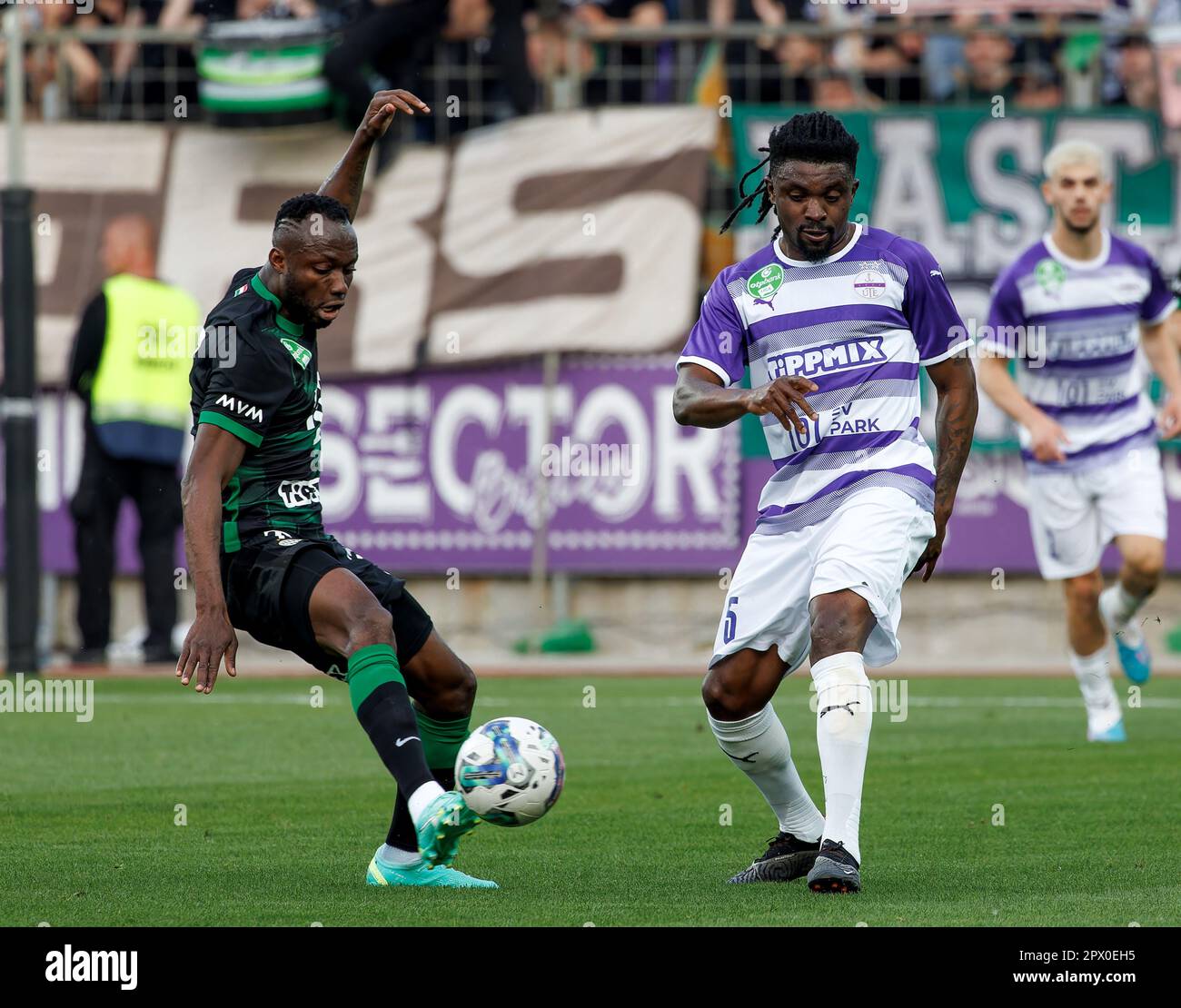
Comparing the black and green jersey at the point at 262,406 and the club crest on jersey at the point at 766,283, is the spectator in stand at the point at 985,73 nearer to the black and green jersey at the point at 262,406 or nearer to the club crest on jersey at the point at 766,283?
the club crest on jersey at the point at 766,283

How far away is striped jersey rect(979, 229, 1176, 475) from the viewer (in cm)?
1095

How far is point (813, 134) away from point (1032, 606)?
10.8 m

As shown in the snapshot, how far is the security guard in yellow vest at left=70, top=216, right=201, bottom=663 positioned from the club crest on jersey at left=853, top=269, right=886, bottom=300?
903 centimetres

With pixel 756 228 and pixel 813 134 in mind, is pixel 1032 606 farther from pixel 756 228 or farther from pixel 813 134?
pixel 813 134

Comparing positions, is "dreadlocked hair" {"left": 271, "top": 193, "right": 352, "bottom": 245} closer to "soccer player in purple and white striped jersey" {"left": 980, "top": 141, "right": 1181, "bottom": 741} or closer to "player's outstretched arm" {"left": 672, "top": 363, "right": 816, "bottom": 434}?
"player's outstretched arm" {"left": 672, "top": 363, "right": 816, "bottom": 434}

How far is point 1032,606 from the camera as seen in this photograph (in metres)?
16.8

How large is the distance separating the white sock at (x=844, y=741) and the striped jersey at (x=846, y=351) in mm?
594

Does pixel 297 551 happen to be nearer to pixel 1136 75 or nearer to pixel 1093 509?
pixel 1093 509

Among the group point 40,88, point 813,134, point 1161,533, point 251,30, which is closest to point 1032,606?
point 1161,533

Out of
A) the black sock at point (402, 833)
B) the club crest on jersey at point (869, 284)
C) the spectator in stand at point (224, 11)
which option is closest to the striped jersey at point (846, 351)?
the club crest on jersey at point (869, 284)

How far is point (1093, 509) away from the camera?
36.8ft

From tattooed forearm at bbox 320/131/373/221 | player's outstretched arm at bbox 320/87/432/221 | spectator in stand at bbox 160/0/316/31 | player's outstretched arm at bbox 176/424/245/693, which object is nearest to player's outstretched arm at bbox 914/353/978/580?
player's outstretched arm at bbox 320/87/432/221

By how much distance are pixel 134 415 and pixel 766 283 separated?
30.0ft
